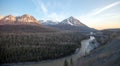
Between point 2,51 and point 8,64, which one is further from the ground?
point 2,51

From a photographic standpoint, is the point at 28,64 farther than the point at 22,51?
No

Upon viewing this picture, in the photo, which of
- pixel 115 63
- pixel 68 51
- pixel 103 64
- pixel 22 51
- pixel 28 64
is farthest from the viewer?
pixel 68 51

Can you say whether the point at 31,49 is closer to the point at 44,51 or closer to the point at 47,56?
the point at 44,51

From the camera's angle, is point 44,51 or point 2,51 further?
point 44,51

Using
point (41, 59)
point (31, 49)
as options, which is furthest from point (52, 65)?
point (31, 49)

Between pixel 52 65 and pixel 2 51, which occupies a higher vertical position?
pixel 2 51

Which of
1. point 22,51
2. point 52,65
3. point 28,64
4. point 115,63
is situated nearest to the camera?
point 115,63

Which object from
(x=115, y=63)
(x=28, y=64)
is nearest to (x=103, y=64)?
(x=115, y=63)

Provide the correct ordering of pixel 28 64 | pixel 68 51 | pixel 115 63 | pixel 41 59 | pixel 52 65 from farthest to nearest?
pixel 68 51, pixel 41 59, pixel 28 64, pixel 52 65, pixel 115 63

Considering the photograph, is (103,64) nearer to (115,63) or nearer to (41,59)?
(115,63)
